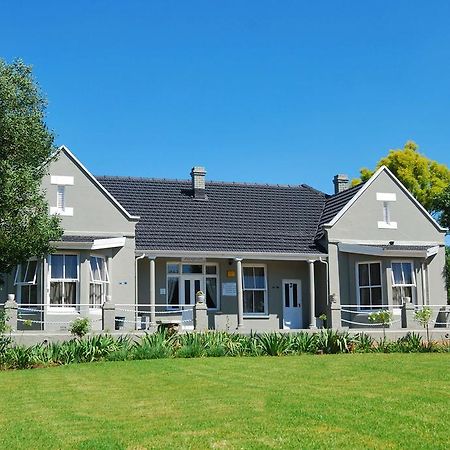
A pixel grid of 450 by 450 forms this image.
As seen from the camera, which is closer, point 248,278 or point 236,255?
point 236,255

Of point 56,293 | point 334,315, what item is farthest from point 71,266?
point 334,315

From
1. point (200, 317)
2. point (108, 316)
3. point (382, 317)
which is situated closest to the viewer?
point (108, 316)

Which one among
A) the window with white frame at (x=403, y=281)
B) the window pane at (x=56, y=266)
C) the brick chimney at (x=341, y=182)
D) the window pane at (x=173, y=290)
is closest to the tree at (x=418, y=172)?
the brick chimney at (x=341, y=182)

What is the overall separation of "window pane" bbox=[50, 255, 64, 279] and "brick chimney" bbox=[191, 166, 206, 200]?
837cm

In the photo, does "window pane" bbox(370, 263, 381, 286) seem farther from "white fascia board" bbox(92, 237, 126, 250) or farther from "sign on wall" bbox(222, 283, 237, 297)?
"white fascia board" bbox(92, 237, 126, 250)

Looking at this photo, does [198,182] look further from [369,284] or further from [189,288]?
[369,284]

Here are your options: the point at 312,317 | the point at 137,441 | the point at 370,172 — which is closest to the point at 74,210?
the point at 312,317

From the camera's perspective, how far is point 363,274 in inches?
1144

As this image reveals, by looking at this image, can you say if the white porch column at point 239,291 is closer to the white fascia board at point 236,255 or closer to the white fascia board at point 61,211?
the white fascia board at point 236,255

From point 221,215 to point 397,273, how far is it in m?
7.75

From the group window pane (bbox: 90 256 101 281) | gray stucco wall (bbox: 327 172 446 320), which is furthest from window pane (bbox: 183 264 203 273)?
gray stucco wall (bbox: 327 172 446 320)

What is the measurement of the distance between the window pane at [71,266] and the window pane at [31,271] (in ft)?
3.59

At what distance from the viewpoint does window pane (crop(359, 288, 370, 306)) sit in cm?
2881

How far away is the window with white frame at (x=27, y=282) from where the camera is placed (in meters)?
24.6
